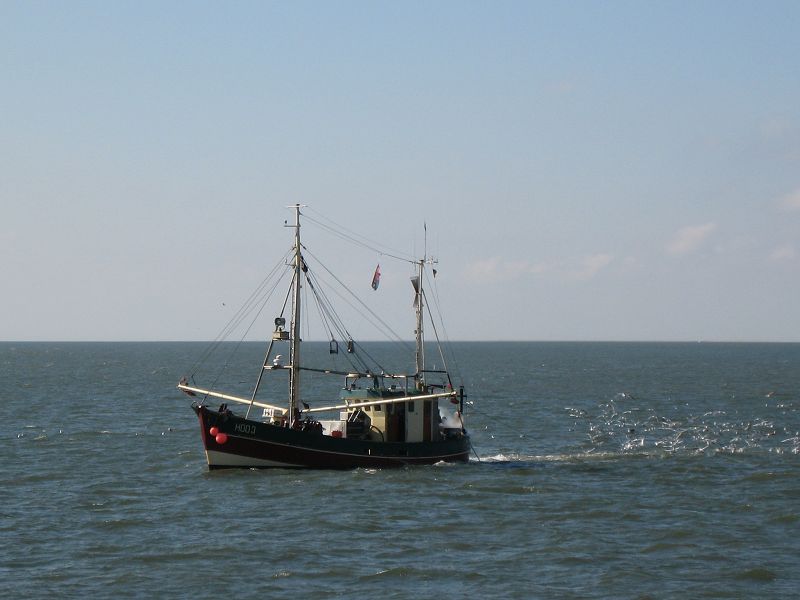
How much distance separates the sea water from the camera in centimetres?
2933

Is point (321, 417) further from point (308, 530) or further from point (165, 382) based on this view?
point (165, 382)

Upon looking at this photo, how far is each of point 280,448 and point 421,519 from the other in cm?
1169

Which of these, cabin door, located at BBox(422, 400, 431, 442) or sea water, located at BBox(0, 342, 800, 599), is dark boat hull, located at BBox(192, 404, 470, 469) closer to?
sea water, located at BBox(0, 342, 800, 599)

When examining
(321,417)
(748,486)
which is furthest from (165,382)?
(748,486)

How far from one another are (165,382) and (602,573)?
337 ft

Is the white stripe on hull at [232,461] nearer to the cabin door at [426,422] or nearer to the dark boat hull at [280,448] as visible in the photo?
the dark boat hull at [280,448]

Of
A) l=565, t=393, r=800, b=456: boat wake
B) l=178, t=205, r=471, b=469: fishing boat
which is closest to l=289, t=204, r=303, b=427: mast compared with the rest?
l=178, t=205, r=471, b=469: fishing boat

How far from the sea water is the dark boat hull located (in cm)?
64

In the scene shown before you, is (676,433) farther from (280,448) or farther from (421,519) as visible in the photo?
(421,519)

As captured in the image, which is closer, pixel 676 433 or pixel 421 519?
pixel 421 519

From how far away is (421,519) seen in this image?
1471 inches

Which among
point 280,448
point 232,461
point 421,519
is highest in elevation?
point 280,448

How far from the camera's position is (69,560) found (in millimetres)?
31359

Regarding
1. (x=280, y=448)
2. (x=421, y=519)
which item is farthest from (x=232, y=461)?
(x=421, y=519)
